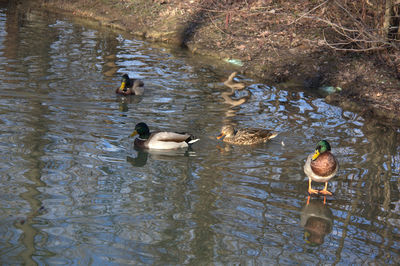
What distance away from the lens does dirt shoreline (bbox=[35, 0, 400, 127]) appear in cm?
1395

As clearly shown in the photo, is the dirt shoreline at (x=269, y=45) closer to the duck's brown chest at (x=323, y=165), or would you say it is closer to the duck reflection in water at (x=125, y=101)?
the duck reflection in water at (x=125, y=101)

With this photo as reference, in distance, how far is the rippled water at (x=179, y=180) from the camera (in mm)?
6426

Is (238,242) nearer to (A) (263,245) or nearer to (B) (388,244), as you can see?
(A) (263,245)

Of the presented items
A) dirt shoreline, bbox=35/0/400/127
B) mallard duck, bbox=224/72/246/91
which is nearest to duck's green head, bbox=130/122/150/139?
dirt shoreline, bbox=35/0/400/127

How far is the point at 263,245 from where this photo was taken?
6.55m

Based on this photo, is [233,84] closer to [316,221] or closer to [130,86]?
[130,86]

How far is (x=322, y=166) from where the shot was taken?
7898 millimetres

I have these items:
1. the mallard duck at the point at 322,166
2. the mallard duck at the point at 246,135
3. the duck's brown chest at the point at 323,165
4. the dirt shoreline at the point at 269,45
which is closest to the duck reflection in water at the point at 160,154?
the mallard duck at the point at 246,135

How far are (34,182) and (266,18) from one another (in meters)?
13.8

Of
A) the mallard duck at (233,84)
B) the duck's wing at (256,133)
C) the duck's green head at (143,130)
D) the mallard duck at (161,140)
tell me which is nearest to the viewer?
the mallard duck at (161,140)

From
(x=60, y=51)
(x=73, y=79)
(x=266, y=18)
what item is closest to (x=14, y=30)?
(x=60, y=51)

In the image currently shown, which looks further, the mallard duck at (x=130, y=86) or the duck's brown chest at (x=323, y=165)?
the mallard duck at (x=130, y=86)

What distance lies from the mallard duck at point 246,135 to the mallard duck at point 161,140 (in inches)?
28.0

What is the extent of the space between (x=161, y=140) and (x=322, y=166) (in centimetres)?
317
